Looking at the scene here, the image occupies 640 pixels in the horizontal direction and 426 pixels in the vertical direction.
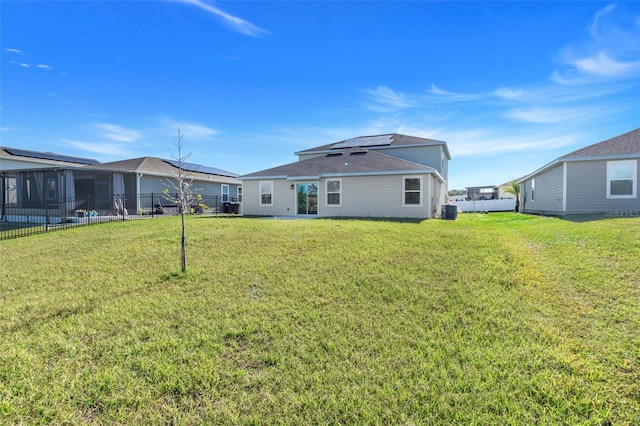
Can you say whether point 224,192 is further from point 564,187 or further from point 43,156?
point 564,187

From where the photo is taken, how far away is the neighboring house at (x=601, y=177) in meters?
12.9

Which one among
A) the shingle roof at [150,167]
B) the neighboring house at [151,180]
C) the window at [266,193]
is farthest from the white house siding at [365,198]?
the shingle roof at [150,167]

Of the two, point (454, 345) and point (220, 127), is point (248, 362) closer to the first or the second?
point (454, 345)

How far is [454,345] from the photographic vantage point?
3.66 m

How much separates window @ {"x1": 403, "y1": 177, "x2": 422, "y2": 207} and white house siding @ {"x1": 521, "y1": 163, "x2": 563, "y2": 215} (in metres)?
6.93

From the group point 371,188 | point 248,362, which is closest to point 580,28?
point 371,188

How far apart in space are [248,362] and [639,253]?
8.37m

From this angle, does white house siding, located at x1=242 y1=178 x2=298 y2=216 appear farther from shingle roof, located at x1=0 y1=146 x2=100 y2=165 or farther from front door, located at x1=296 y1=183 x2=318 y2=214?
shingle roof, located at x1=0 y1=146 x2=100 y2=165

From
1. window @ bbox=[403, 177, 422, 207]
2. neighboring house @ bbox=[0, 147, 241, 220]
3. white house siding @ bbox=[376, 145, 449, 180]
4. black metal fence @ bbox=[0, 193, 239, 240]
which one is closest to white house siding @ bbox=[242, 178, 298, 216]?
neighboring house @ bbox=[0, 147, 241, 220]

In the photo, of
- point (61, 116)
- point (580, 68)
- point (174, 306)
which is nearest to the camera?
point (174, 306)

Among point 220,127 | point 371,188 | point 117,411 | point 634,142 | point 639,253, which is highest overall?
point 220,127

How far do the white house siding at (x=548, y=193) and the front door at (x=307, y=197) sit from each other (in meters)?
12.8

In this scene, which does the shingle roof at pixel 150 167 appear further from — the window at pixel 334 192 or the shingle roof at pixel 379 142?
the window at pixel 334 192

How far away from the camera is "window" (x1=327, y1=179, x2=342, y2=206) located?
17.0 m
